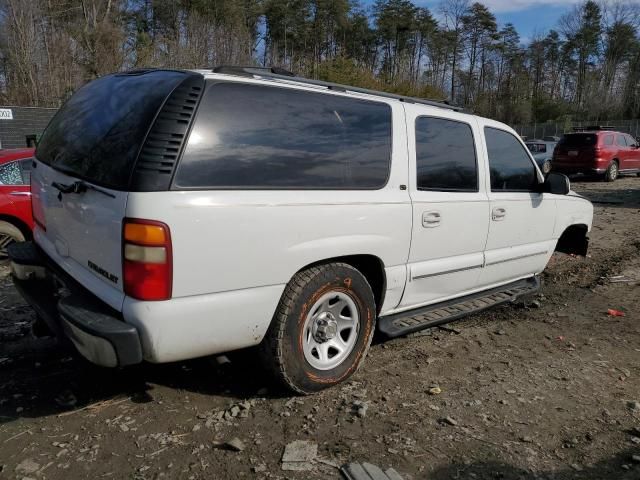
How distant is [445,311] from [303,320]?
1497 mm

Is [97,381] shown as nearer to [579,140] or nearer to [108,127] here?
[108,127]

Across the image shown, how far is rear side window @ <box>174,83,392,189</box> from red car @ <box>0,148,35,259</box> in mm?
4578

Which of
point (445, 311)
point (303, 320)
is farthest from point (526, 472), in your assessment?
point (445, 311)

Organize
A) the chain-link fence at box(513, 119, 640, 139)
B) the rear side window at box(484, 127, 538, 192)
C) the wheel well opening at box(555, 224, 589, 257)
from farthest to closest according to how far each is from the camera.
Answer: the chain-link fence at box(513, 119, 640, 139), the wheel well opening at box(555, 224, 589, 257), the rear side window at box(484, 127, 538, 192)

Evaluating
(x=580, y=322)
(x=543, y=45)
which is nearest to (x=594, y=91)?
(x=543, y=45)

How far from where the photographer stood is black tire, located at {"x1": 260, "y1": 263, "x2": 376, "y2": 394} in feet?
9.78

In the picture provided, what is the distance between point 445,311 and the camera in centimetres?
409

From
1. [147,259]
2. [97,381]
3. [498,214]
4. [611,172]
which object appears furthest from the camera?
[611,172]

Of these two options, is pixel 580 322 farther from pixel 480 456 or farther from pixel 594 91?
pixel 594 91

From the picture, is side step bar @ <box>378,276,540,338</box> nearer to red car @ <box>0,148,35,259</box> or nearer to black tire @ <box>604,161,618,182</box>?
red car @ <box>0,148,35,259</box>

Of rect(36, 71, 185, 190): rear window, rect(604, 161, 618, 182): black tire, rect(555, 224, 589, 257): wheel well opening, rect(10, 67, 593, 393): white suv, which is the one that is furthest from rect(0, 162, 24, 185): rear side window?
rect(604, 161, 618, 182): black tire

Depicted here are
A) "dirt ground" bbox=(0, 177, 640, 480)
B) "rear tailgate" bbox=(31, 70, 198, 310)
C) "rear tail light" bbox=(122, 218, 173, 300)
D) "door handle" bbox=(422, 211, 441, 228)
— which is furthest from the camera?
"door handle" bbox=(422, 211, 441, 228)

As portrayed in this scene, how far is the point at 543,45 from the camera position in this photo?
69125mm

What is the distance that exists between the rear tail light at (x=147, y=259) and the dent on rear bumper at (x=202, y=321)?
0.07 meters
